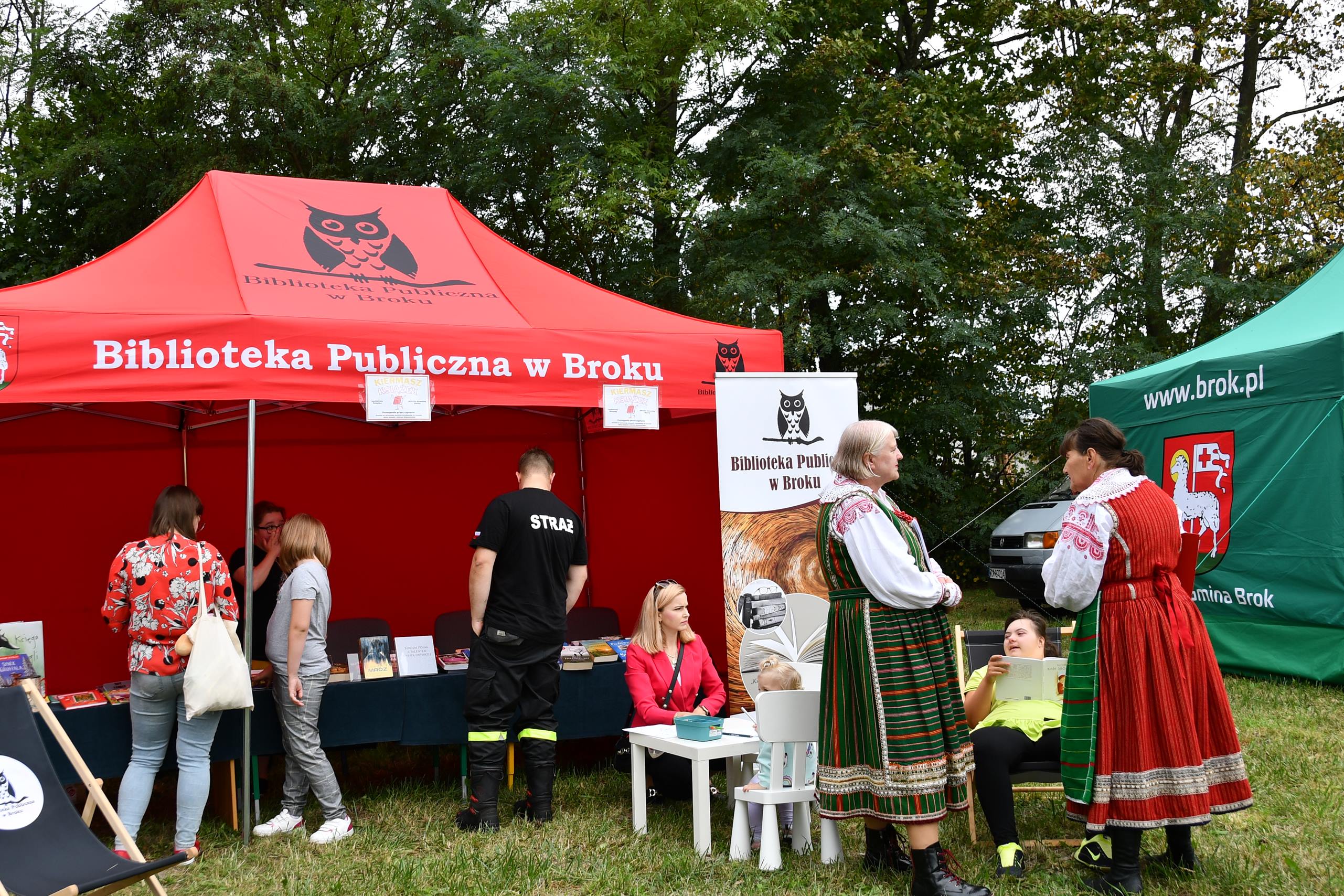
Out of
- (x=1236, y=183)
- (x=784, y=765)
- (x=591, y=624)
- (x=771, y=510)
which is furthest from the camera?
(x=1236, y=183)

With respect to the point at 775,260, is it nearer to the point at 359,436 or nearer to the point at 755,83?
the point at 755,83

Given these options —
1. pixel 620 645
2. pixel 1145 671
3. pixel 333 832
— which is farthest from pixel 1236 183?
pixel 333 832

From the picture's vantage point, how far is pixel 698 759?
12.6ft

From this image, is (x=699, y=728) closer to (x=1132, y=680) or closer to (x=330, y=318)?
(x=1132, y=680)

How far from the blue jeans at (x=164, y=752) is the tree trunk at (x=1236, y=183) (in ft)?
35.0

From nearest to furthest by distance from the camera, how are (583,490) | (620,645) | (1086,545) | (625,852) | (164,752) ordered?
(1086,545)
(625,852)
(164,752)
(620,645)
(583,490)

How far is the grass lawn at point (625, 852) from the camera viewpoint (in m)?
3.48

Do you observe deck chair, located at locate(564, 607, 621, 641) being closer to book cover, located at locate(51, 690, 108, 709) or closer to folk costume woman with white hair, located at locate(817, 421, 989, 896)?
book cover, located at locate(51, 690, 108, 709)

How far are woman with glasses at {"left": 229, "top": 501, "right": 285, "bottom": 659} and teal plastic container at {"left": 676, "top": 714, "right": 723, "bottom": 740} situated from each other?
2.06 meters

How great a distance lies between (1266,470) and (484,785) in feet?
17.3

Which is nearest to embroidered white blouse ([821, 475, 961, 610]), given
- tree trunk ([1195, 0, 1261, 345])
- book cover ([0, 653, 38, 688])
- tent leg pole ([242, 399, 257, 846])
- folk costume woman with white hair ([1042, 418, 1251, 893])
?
folk costume woman with white hair ([1042, 418, 1251, 893])

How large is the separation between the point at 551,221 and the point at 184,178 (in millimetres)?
4027

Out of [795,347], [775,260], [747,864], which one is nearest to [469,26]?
[775,260]

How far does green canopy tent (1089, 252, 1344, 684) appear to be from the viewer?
6.42 m
